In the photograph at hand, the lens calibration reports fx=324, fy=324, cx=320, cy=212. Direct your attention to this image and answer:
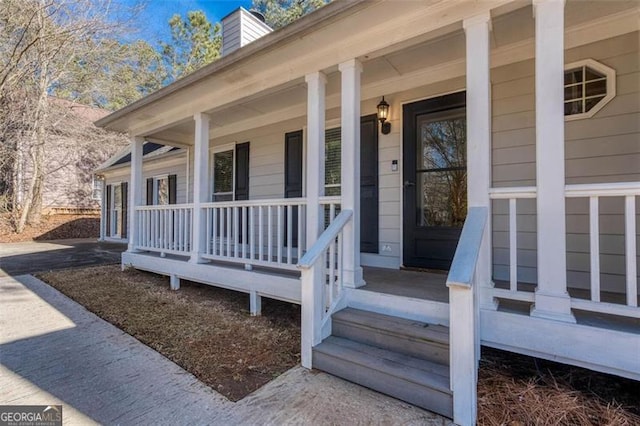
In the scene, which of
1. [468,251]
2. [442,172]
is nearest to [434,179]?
Result: [442,172]

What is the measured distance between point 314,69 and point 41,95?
13.9 m

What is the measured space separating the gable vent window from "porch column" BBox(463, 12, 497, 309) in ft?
4.24

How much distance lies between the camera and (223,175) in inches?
261

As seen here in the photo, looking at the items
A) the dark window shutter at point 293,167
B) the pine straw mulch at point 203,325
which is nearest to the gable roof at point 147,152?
the dark window shutter at point 293,167

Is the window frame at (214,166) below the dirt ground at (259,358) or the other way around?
the other way around

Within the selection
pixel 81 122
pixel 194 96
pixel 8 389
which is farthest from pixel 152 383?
pixel 81 122

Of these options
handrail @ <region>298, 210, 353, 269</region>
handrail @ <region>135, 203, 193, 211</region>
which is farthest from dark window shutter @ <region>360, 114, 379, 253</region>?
handrail @ <region>135, 203, 193, 211</region>

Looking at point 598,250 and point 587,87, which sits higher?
point 587,87

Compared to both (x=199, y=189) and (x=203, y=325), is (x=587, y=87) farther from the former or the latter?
(x=199, y=189)

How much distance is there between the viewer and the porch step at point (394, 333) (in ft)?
7.13

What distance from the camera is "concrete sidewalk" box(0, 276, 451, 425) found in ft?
6.32

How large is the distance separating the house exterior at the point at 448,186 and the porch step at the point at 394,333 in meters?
0.01

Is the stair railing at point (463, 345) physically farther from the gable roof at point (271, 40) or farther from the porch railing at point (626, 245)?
the gable roof at point (271, 40)

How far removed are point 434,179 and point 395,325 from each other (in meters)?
2.03
